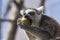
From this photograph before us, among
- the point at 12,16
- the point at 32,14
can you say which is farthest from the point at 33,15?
the point at 12,16

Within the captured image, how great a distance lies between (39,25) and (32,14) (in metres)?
0.04

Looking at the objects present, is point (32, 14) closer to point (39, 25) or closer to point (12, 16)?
point (39, 25)

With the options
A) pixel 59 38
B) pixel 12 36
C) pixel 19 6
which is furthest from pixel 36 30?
pixel 19 6

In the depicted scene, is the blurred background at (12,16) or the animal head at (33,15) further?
the blurred background at (12,16)

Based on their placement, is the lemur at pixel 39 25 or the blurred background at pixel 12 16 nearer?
the lemur at pixel 39 25

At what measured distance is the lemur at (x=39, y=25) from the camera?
537 mm

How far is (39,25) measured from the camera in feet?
1.89

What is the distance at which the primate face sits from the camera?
1.75 ft

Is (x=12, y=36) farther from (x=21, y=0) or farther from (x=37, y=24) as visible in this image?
(x=37, y=24)

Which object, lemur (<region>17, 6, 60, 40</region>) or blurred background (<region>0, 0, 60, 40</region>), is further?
blurred background (<region>0, 0, 60, 40</region>)

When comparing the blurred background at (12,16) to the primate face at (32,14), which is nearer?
the primate face at (32,14)

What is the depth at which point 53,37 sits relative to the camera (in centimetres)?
60

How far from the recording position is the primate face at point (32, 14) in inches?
21.0

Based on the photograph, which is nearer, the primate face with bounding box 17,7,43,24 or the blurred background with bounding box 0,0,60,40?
the primate face with bounding box 17,7,43,24
